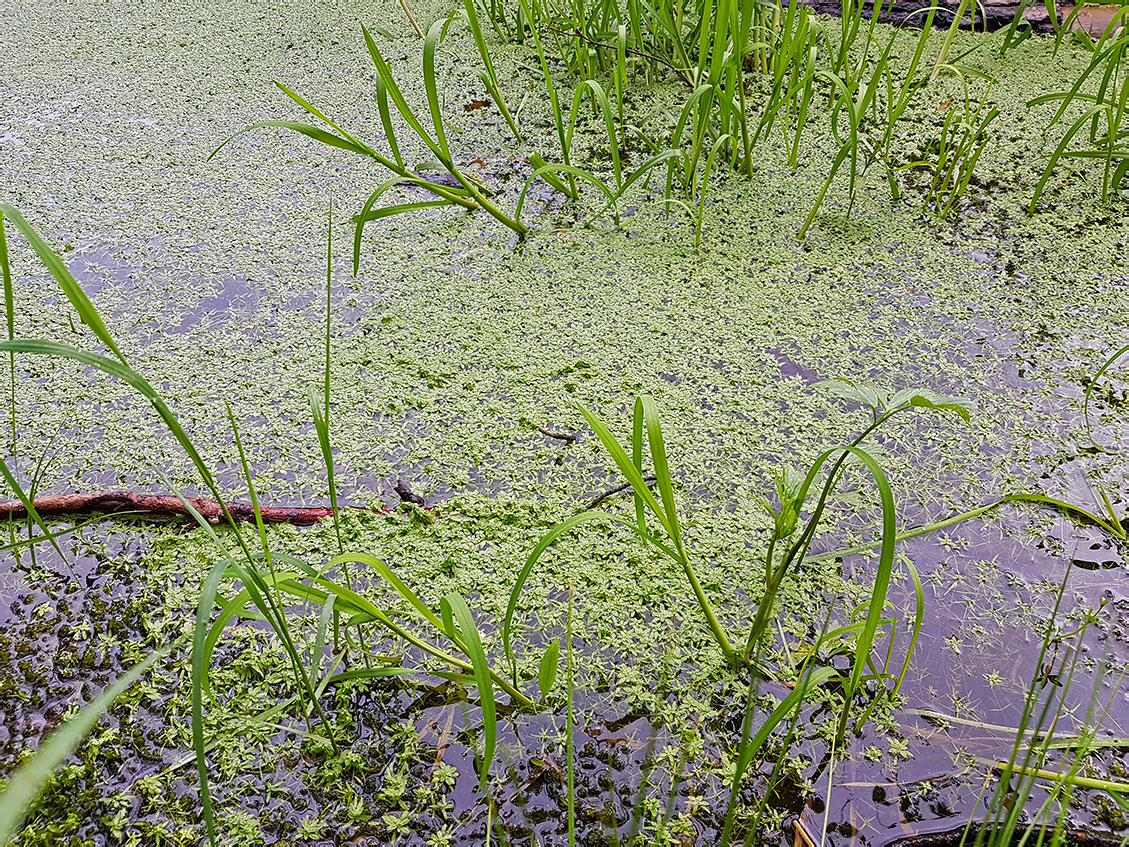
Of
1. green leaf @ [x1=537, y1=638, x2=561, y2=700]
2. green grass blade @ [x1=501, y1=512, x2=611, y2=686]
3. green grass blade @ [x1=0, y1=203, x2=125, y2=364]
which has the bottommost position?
green leaf @ [x1=537, y1=638, x2=561, y2=700]

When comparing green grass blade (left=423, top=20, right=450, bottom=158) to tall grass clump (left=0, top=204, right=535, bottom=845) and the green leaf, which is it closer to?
tall grass clump (left=0, top=204, right=535, bottom=845)

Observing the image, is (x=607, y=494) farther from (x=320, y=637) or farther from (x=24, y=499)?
(x=24, y=499)

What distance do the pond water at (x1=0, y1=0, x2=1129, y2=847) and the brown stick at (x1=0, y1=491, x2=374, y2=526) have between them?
3cm

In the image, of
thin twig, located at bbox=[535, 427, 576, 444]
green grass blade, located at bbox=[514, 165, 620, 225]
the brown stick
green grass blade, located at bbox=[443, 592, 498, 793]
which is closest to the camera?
green grass blade, located at bbox=[443, 592, 498, 793]

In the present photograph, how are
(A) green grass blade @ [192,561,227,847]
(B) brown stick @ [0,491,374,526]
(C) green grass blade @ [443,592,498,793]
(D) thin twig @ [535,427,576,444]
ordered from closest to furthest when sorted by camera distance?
(A) green grass blade @ [192,561,227,847], (C) green grass blade @ [443,592,498,793], (B) brown stick @ [0,491,374,526], (D) thin twig @ [535,427,576,444]

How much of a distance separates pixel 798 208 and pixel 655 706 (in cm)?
113

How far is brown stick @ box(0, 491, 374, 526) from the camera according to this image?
96 cm

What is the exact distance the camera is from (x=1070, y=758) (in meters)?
0.75

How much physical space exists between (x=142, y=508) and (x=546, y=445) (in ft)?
1.79

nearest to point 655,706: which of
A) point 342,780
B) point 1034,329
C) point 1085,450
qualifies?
point 342,780

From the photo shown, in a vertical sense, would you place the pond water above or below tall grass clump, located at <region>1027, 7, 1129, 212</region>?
below

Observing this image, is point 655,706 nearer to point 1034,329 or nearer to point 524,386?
point 524,386

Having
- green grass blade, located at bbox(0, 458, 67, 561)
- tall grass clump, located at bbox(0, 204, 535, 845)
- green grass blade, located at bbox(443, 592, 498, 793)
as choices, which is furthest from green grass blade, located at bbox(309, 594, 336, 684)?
green grass blade, located at bbox(0, 458, 67, 561)

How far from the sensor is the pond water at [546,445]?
0.74m
